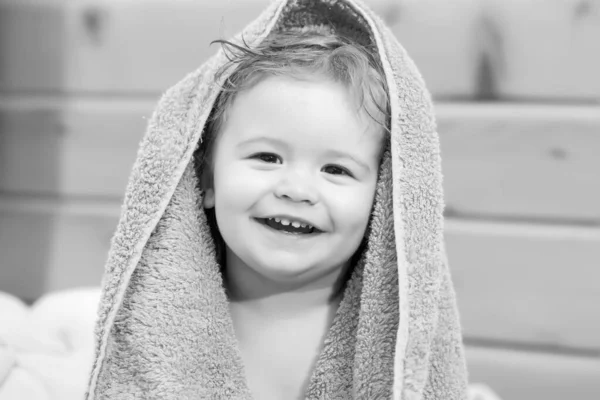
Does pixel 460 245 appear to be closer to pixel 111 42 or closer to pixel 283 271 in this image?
pixel 283 271

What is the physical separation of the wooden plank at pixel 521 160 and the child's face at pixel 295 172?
511 millimetres

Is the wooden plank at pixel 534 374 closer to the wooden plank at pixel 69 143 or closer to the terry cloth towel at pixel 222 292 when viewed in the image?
the terry cloth towel at pixel 222 292

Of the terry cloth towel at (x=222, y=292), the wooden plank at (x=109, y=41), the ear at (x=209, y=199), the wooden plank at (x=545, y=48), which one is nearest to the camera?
the terry cloth towel at (x=222, y=292)

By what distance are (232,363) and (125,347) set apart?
0.13 m

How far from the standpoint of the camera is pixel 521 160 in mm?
1214

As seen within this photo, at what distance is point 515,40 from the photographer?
121 centimetres

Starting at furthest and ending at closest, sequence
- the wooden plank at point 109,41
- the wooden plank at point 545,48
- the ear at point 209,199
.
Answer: the wooden plank at point 109,41 < the wooden plank at point 545,48 < the ear at point 209,199

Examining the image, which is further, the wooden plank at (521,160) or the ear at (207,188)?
the wooden plank at (521,160)

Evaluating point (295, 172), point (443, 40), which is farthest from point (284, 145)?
point (443, 40)

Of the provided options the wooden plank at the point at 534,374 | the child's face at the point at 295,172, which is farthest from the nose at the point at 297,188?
the wooden plank at the point at 534,374

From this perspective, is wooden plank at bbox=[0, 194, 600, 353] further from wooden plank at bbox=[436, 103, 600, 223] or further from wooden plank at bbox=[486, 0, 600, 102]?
wooden plank at bbox=[486, 0, 600, 102]

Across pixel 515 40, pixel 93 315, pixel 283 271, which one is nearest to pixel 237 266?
pixel 283 271

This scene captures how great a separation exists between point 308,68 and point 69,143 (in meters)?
0.86

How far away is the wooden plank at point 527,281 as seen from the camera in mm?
1206
